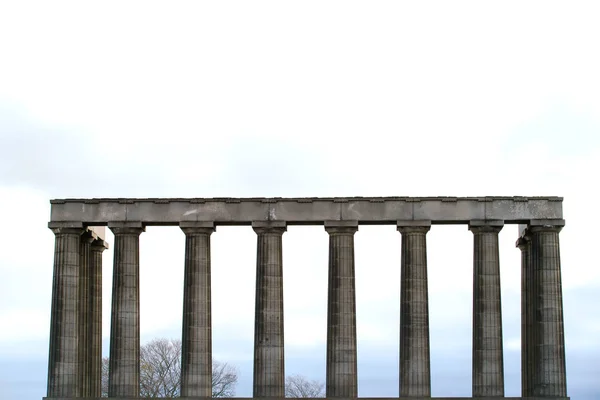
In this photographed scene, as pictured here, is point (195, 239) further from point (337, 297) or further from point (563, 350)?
point (563, 350)

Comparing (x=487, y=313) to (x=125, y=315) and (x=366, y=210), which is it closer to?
(x=366, y=210)

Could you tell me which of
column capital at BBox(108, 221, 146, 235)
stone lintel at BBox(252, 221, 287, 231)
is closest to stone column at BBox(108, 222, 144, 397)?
column capital at BBox(108, 221, 146, 235)

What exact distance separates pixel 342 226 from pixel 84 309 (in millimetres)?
21389

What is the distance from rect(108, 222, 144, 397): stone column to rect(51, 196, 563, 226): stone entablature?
171 centimetres

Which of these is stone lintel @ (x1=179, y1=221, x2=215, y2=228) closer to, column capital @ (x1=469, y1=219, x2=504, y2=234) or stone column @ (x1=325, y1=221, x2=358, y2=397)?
stone column @ (x1=325, y1=221, x2=358, y2=397)

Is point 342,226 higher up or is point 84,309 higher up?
point 342,226

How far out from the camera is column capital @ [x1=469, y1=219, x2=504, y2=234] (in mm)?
81875

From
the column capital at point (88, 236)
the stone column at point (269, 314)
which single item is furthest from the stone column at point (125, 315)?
the stone column at point (269, 314)

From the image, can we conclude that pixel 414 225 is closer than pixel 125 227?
Yes

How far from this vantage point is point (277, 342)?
3189 inches

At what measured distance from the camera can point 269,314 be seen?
266 feet

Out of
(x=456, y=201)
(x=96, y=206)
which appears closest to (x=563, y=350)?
(x=456, y=201)

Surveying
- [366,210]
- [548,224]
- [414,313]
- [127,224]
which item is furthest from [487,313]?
[127,224]

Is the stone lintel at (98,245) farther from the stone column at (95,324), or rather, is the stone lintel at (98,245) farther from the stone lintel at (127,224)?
the stone lintel at (127,224)
